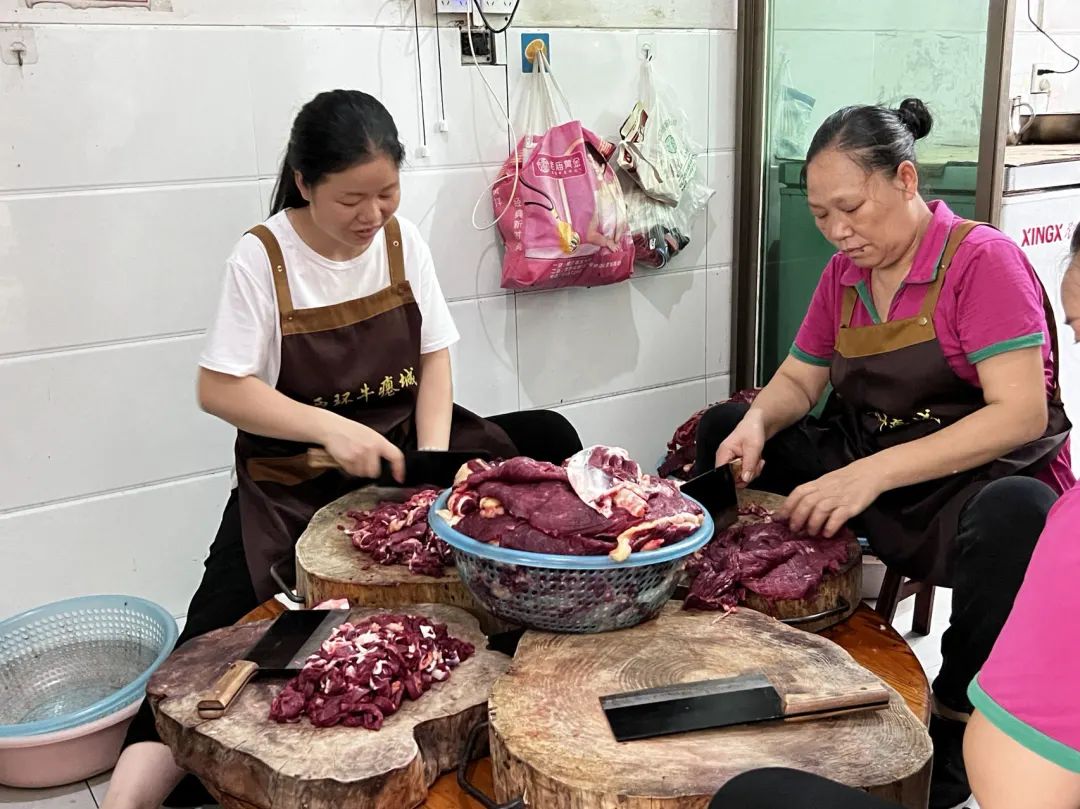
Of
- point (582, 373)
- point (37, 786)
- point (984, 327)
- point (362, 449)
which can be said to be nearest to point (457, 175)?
point (582, 373)

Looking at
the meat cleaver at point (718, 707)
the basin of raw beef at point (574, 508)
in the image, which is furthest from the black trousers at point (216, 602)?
the meat cleaver at point (718, 707)

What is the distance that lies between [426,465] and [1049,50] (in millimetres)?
3107

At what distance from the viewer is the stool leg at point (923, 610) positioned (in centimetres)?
241

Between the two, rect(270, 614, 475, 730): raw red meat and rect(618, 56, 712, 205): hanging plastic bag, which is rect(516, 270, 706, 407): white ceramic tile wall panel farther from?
rect(270, 614, 475, 730): raw red meat

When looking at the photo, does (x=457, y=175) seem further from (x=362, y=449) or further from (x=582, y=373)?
(x=362, y=449)

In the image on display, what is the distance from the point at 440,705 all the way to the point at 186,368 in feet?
5.05

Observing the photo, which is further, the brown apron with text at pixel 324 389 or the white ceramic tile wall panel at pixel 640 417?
the white ceramic tile wall panel at pixel 640 417

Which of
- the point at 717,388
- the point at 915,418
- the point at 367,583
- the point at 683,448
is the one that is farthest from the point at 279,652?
the point at 717,388

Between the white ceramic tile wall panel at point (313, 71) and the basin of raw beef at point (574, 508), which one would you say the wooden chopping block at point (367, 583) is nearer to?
the basin of raw beef at point (574, 508)

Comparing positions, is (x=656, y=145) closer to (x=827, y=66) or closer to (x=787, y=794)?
(x=827, y=66)

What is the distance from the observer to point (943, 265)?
1736 millimetres

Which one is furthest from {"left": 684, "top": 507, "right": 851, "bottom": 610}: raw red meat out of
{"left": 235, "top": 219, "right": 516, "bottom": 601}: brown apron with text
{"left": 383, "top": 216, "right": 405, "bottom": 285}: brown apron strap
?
{"left": 383, "top": 216, "right": 405, "bottom": 285}: brown apron strap

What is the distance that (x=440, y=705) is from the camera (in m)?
1.22

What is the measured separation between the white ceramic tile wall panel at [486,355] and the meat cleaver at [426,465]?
3.41 ft
